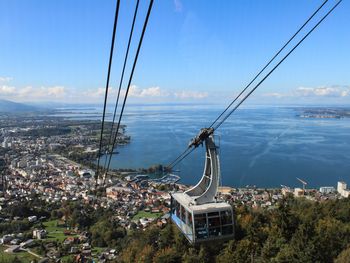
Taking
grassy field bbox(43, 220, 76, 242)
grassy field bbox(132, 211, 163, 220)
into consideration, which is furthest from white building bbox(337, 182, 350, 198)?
grassy field bbox(43, 220, 76, 242)

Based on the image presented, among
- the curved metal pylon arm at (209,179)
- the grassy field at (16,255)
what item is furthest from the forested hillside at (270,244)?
the grassy field at (16,255)

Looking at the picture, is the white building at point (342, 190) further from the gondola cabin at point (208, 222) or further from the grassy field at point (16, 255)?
the gondola cabin at point (208, 222)

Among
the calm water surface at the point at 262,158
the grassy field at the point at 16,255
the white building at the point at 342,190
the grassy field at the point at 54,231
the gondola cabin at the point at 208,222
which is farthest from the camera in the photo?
the calm water surface at the point at 262,158

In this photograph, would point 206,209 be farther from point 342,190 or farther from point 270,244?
point 342,190

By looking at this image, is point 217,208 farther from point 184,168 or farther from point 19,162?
point 19,162

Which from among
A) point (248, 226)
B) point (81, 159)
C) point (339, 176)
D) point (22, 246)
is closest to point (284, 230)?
point (248, 226)

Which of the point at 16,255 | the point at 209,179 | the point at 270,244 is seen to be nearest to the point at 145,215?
the point at 16,255

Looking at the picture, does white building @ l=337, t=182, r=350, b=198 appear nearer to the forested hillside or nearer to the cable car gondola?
the forested hillside
